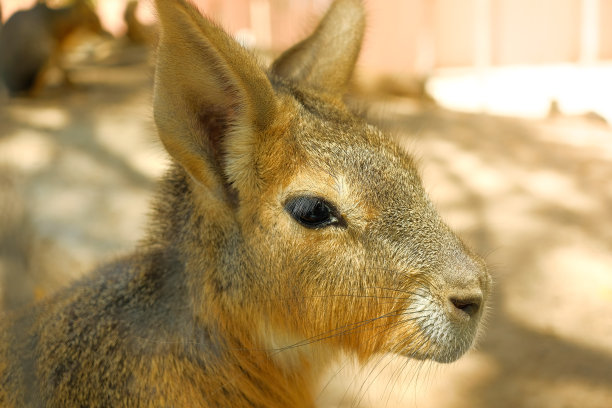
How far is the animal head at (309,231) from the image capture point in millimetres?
1929

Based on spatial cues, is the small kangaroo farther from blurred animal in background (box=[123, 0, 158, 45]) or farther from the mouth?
blurred animal in background (box=[123, 0, 158, 45])

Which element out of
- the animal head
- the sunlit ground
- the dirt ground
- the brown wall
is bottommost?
the sunlit ground

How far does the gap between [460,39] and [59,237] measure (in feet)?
26.1

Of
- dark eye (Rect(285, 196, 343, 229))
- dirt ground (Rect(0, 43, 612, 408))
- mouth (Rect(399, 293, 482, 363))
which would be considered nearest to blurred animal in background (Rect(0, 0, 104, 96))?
dirt ground (Rect(0, 43, 612, 408))

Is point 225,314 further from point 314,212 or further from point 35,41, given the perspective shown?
point 35,41

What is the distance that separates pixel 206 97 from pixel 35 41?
7.29 m

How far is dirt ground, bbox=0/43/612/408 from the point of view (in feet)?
10.8

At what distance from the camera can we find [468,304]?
1.93m

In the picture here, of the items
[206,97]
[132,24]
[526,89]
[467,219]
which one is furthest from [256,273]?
[132,24]

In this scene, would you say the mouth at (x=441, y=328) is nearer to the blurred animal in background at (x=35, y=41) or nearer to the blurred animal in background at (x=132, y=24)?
the blurred animal in background at (x=35, y=41)

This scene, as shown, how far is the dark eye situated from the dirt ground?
0.54m

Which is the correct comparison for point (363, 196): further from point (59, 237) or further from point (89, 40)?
point (89, 40)

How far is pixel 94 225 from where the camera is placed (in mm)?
4695

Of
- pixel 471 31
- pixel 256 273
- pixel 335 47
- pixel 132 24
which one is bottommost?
pixel 471 31
